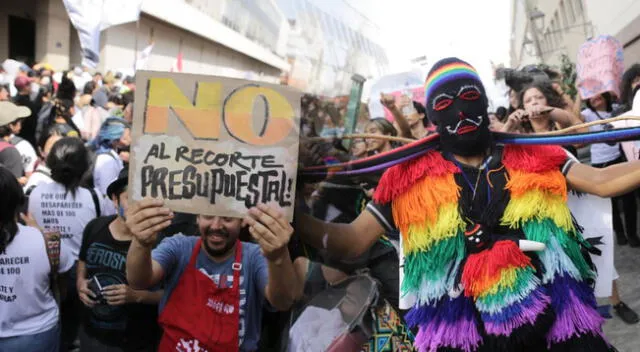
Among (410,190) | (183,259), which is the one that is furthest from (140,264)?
(410,190)

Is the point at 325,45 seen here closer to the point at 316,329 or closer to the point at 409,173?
the point at 409,173

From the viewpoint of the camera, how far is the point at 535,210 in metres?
2.28

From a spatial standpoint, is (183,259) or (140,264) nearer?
(140,264)

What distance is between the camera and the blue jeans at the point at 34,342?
3.00m

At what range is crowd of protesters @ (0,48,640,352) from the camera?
2.27 metres

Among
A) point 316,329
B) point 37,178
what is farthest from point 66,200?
point 316,329

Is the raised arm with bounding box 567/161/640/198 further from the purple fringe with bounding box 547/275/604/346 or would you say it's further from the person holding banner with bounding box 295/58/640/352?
the purple fringe with bounding box 547/275/604/346

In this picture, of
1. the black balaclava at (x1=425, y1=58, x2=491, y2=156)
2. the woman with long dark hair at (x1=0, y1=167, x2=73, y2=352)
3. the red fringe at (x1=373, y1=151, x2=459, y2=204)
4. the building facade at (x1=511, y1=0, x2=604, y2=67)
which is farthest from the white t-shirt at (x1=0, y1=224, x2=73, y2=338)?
the building facade at (x1=511, y1=0, x2=604, y2=67)

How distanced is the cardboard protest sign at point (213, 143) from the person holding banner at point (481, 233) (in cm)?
34

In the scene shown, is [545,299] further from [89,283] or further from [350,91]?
[89,283]

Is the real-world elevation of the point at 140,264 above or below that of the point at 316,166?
below

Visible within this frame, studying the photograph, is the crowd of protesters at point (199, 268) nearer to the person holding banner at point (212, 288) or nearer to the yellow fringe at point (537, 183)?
the person holding banner at point (212, 288)

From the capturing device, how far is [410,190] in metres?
2.41

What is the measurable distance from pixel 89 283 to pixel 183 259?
0.86 metres
